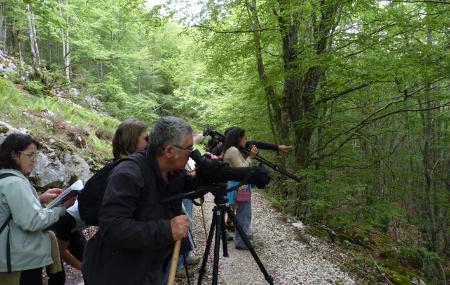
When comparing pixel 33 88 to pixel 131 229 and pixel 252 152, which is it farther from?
pixel 131 229

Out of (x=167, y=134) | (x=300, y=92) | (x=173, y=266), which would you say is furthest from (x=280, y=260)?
(x=300, y=92)

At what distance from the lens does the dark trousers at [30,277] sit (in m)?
2.49

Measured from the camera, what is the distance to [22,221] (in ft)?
7.50

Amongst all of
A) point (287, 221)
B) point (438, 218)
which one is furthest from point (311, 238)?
point (438, 218)

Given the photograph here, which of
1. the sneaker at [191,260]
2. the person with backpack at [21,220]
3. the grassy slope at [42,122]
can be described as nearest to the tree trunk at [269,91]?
the grassy slope at [42,122]

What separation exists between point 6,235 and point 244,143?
127 inches

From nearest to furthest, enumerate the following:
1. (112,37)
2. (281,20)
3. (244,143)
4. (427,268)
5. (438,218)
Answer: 1. (244,143)
2. (281,20)
3. (427,268)
4. (438,218)
5. (112,37)

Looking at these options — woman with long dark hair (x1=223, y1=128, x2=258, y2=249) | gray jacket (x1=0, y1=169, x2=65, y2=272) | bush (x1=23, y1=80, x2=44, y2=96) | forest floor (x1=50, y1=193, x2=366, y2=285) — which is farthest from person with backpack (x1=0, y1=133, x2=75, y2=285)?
bush (x1=23, y1=80, x2=44, y2=96)

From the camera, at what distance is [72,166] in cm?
513

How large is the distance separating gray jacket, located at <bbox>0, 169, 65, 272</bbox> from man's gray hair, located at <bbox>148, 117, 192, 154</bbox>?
1.11 meters

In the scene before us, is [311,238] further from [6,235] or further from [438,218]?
[438,218]

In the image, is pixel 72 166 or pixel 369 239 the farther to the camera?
pixel 369 239

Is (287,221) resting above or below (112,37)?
below

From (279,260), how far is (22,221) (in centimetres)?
381
